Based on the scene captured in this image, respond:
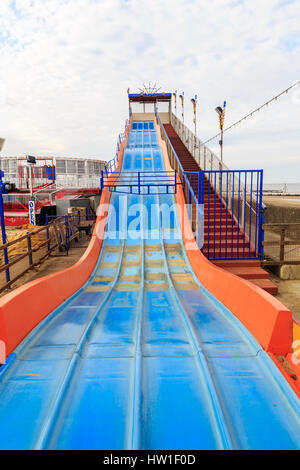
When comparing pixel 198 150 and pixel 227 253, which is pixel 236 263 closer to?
pixel 227 253

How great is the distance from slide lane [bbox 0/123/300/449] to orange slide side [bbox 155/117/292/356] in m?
0.18

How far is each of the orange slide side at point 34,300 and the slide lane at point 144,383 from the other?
0.51 feet

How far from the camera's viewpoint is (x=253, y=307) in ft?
13.5

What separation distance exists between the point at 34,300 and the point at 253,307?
3461mm

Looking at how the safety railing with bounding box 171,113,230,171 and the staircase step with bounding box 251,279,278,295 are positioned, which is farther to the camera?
the safety railing with bounding box 171,113,230,171

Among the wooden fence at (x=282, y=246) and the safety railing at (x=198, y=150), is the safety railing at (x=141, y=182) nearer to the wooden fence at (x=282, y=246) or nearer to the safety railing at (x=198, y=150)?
the safety railing at (x=198, y=150)

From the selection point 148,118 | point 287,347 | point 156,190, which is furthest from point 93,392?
point 148,118

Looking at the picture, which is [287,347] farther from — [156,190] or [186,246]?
→ [156,190]

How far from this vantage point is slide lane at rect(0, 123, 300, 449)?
7.84ft

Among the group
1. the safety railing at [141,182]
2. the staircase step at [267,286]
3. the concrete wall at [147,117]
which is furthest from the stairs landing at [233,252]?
the concrete wall at [147,117]

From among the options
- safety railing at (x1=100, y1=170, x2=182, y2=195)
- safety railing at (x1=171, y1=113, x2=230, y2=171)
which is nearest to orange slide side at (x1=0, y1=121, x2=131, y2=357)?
safety railing at (x1=100, y1=170, x2=182, y2=195)

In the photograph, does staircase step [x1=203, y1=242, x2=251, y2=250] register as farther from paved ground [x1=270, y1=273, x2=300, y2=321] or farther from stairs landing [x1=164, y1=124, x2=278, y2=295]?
paved ground [x1=270, y1=273, x2=300, y2=321]

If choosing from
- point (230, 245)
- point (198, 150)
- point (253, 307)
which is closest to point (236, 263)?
point (230, 245)
